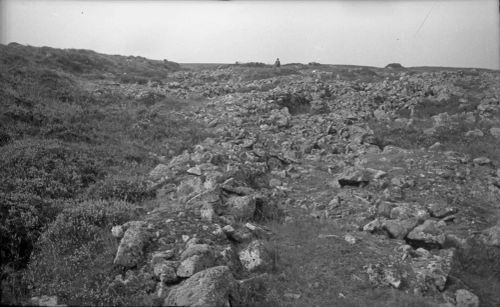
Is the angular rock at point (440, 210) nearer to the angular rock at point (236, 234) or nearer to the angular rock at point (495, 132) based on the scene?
the angular rock at point (236, 234)

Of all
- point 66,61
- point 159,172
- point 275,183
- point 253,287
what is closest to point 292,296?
point 253,287

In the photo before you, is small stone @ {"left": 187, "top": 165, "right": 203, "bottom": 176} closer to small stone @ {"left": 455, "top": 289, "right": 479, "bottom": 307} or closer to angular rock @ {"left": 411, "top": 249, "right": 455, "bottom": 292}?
angular rock @ {"left": 411, "top": 249, "right": 455, "bottom": 292}

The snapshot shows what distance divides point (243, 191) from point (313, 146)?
613 cm

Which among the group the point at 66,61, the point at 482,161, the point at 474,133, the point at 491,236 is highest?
the point at 66,61

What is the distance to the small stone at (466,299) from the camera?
25.4 feet

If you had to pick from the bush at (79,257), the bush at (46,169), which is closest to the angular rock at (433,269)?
the bush at (79,257)

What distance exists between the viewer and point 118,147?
51.3ft

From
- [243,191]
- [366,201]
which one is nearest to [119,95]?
[243,191]

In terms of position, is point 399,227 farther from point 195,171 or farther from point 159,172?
point 159,172

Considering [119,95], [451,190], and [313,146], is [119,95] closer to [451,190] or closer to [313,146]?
[313,146]

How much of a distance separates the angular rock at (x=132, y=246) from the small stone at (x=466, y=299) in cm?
616

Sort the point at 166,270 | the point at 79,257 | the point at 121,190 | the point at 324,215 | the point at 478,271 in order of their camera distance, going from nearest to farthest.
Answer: the point at 166,270
the point at 79,257
the point at 478,271
the point at 324,215
the point at 121,190

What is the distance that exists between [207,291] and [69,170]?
772cm

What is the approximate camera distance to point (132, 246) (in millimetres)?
7863
